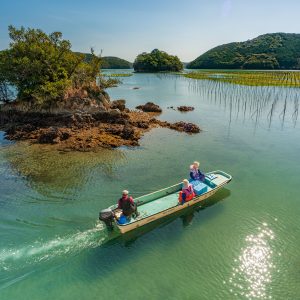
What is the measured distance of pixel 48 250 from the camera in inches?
461

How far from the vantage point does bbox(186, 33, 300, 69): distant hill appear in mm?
136337

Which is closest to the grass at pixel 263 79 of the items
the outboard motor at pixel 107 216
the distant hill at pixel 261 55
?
the distant hill at pixel 261 55

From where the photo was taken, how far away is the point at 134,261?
11383mm

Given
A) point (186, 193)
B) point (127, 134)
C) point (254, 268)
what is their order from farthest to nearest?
point (127, 134)
point (186, 193)
point (254, 268)

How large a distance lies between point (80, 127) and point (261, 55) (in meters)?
141

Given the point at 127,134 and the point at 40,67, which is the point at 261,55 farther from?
the point at 127,134

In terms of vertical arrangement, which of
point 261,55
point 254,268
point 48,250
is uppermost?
point 261,55

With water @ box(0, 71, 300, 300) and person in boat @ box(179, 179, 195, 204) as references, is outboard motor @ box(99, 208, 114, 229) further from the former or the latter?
person in boat @ box(179, 179, 195, 204)

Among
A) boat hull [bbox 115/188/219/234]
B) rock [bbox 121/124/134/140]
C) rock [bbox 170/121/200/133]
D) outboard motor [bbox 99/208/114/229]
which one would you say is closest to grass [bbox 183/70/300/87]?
rock [bbox 170/121/200/133]

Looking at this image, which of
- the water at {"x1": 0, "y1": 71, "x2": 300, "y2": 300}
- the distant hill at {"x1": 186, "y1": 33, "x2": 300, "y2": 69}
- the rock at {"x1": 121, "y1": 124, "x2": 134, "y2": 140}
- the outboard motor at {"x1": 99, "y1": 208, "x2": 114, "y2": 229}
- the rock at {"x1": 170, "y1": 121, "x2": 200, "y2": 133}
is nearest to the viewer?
the water at {"x1": 0, "y1": 71, "x2": 300, "y2": 300}

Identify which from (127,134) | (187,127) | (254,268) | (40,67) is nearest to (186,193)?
(254,268)

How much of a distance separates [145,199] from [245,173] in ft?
27.1

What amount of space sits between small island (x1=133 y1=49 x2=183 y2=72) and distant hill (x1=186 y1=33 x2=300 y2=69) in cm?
2815

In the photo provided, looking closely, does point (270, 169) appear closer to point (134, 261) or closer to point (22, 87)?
point (134, 261)
